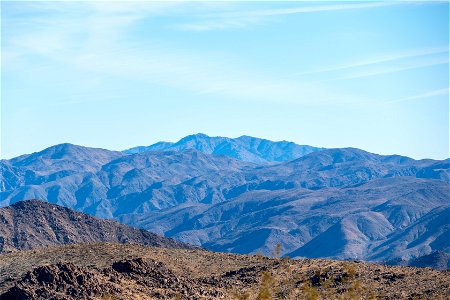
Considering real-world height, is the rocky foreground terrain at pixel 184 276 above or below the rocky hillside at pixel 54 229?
above

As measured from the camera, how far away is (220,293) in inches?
2293

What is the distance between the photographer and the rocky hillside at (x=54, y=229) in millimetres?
128375

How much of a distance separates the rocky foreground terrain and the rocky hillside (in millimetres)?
58618

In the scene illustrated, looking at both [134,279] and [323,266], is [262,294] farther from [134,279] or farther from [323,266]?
[323,266]

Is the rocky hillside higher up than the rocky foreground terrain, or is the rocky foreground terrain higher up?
the rocky foreground terrain

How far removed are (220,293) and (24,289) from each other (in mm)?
14912

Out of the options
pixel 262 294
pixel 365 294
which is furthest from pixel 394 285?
pixel 262 294

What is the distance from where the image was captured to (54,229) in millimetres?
134250

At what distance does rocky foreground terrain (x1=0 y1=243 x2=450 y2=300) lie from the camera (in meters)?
53.8

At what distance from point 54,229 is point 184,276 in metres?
75.1

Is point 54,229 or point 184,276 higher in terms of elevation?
point 184,276

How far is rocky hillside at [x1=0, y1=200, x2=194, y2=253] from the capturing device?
128 meters

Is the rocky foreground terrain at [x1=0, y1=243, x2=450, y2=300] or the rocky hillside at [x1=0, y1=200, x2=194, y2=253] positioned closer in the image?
the rocky foreground terrain at [x1=0, y1=243, x2=450, y2=300]

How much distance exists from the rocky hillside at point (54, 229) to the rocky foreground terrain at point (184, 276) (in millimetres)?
58618
